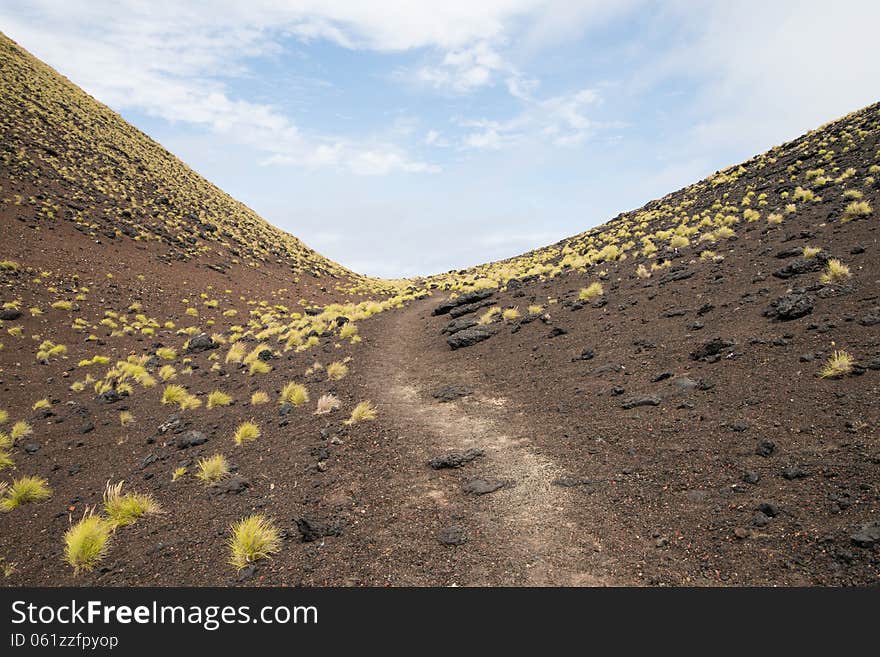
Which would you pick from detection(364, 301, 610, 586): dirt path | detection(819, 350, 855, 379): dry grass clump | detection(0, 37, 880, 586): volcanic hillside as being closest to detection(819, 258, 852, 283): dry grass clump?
detection(0, 37, 880, 586): volcanic hillside

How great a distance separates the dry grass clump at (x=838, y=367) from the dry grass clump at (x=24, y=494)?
16.2 meters

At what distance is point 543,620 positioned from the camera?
14.0ft

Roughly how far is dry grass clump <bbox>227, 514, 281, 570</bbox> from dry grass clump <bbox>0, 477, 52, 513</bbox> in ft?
20.1

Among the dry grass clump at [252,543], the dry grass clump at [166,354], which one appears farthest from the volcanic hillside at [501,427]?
the dry grass clump at [166,354]

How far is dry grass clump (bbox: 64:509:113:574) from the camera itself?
6.53 m

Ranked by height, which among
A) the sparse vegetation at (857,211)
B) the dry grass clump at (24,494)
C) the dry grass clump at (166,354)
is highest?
the sparse vegetation at (857,211)

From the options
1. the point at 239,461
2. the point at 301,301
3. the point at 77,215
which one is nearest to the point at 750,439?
the point at 239,461

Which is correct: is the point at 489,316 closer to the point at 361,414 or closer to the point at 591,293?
the point at 591,293

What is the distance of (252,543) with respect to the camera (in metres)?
6.05

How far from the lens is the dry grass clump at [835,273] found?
11.2 m

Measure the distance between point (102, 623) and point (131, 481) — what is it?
5855 millimetres

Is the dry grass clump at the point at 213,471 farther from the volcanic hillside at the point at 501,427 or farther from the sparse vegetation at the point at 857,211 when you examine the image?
the sparse vegetation at the point at 857,211

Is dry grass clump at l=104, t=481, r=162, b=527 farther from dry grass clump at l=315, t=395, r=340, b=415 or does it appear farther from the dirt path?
the dirt path

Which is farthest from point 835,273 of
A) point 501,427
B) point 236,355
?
point 236,355
